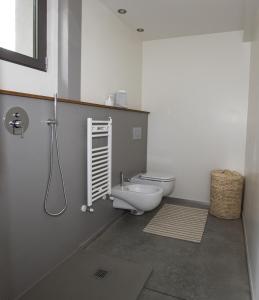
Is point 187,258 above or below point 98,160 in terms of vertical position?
below

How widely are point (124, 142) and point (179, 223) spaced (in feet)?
3.84

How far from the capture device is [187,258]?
7.07ft

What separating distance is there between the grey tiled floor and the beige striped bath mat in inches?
3.3

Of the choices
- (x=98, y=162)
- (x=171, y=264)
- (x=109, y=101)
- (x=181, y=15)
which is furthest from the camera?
(x=181, y=15)

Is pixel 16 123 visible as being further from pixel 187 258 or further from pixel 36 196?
pixel 187 258

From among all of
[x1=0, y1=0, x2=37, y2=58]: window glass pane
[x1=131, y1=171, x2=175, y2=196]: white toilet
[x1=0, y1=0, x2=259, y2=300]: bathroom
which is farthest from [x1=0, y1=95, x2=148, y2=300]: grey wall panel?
[x1=131, y1=171, x2=175, y2=196]: white toilet

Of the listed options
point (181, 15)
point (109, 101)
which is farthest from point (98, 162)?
point (181, 15)

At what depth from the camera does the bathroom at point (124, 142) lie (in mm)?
1644

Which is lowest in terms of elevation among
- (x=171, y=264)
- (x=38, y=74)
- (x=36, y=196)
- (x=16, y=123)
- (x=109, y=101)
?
(x=171, y=264)

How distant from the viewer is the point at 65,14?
2.04 metres

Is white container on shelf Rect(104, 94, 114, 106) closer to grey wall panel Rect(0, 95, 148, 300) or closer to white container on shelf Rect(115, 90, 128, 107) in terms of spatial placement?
white container on shelf Rect(115, 90, 128, 107)

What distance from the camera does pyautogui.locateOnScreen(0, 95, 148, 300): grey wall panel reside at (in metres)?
1.47

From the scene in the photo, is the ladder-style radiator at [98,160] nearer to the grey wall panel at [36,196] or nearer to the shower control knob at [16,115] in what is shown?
the grey wall panel at [36,196]

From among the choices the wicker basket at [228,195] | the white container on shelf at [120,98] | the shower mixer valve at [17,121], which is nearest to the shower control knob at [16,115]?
the shower mixer valve at [17,121]
